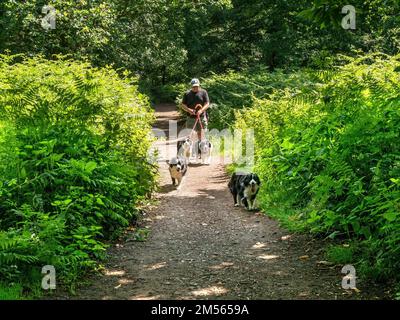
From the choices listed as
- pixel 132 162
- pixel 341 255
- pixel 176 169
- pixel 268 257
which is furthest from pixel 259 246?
pixel 176 169

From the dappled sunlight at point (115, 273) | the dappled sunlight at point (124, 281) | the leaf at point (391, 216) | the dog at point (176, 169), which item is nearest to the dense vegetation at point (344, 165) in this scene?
the leaf at point (391, 216)

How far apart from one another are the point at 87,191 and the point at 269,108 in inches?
306

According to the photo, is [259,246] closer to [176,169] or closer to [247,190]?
[247,190]

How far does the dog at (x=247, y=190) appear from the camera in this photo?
30.1 feet

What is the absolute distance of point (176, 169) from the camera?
11.4m

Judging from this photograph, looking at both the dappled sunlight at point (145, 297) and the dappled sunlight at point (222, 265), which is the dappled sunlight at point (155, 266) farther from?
the dappled sunlight at point (145, 297)

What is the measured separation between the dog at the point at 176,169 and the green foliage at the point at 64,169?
1.90 metres

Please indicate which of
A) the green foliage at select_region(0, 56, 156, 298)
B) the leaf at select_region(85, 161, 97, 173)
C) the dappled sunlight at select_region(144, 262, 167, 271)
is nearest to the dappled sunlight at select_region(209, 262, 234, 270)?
the dappled sunlight at select_region(144, 262, 167, 271)

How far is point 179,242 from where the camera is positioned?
23.4ft

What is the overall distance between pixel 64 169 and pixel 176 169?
518 cm

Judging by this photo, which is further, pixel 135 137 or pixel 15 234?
pixel 135 137

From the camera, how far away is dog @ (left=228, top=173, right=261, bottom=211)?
30.1 feet
